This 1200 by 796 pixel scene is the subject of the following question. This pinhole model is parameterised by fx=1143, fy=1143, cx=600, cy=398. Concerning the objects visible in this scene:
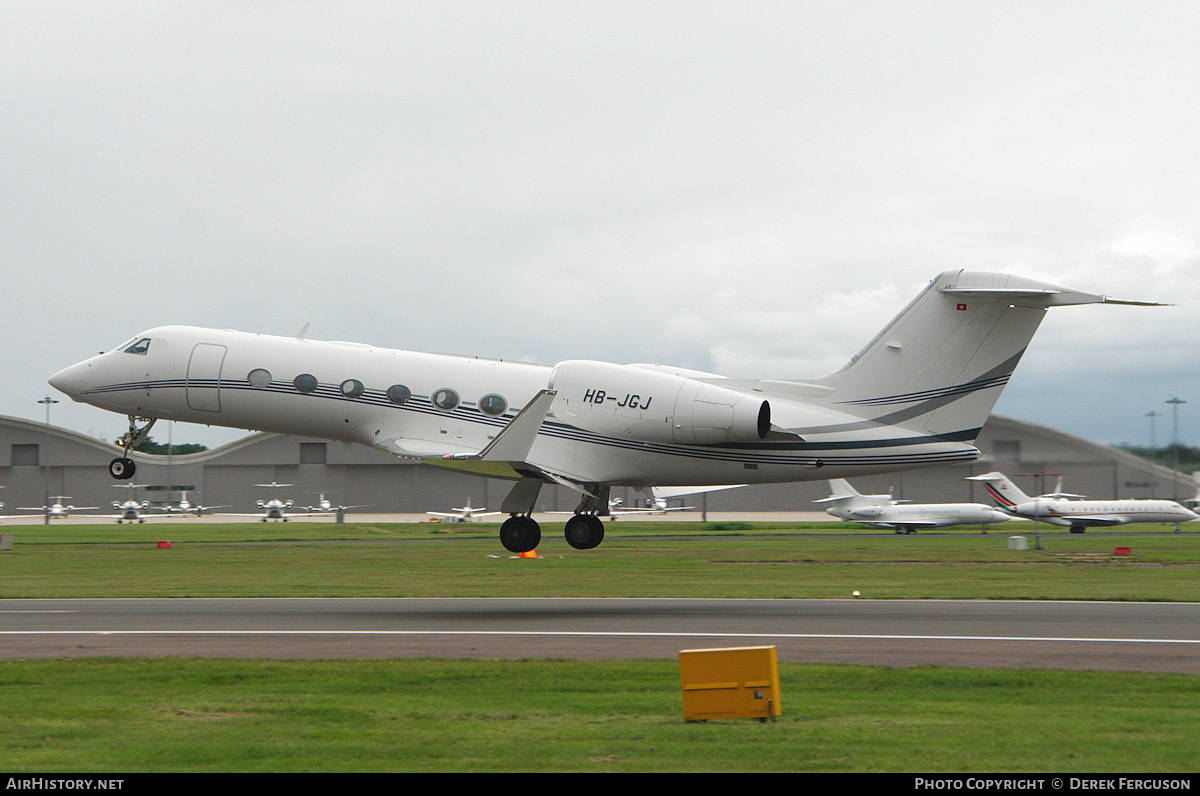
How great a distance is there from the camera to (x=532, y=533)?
2503cm

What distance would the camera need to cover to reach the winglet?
72.9 feet

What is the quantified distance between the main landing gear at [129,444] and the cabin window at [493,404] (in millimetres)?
8876

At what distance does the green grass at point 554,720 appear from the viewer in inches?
390

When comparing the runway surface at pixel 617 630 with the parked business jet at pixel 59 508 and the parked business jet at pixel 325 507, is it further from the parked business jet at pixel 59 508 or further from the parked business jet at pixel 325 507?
the parked business jet at pixel 59 508

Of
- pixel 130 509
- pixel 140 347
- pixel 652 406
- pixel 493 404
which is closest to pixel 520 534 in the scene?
pixel 493 404

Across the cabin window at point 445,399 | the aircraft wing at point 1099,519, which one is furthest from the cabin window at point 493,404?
the aircraft wing at point 1099,519

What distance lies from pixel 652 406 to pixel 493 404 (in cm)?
356

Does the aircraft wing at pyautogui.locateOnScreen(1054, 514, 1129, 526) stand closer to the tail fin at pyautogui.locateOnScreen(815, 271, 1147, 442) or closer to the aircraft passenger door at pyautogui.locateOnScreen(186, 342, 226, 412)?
the tail fin at pyautogui.locateOnScreen(815, 271, 1147, 442)

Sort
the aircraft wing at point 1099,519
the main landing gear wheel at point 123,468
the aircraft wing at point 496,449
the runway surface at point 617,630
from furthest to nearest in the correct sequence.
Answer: the aircraft wing at point 1099,519 → the main landing gear wheel at point 123,468 → the aircraft wing at point 496,449 → the runway surface at point 617,630

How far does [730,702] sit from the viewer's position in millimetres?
11461

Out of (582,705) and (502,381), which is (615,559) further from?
(582,705)

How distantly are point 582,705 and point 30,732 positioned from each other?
5.55 m

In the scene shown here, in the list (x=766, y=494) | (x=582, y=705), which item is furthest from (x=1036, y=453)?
(x=582, y=705)

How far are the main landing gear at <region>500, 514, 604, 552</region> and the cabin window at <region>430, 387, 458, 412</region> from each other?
2.83m
